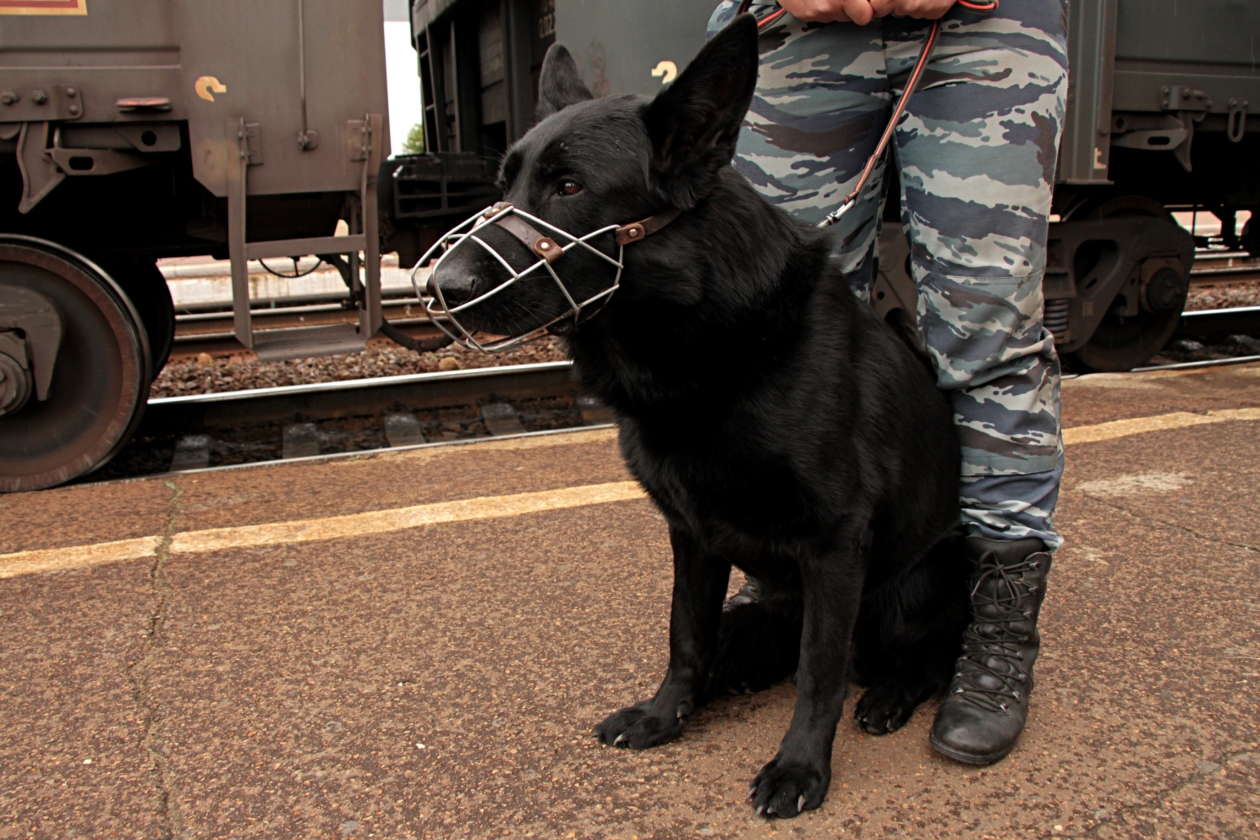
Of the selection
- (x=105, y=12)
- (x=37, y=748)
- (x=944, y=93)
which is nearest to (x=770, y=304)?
(x=944, y=93)

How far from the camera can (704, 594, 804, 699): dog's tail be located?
6.49ft

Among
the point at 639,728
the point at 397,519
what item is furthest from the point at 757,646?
the point at 397,519

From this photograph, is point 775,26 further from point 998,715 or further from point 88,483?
point 88,483

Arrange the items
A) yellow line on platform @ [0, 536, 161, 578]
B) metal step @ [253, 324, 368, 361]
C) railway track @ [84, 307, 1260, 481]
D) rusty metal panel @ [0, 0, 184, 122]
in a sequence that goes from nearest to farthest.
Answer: yellow line on platform @ [0, 536, 161, 578] < rusty metal panel @ [0, 0, 184, 122] < metal step @ [253, 324, 368, 361] < railway track @ [84, 307, 1260, 481]

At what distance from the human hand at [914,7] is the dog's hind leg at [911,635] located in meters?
1.06

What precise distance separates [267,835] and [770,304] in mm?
1239

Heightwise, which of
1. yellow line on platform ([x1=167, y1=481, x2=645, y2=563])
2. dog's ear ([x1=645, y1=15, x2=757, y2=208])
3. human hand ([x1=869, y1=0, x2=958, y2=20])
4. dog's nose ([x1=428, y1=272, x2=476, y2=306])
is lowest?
yellow line on platform ([x1=167, y1=481, x2=645, y2=563])

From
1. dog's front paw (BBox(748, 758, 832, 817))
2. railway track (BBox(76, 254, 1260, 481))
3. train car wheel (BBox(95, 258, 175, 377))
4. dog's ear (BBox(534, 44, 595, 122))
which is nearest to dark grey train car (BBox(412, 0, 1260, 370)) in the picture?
railway track (BBox(76, 254, 1260, 481))

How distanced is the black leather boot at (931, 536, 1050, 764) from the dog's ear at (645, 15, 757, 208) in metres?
0.98

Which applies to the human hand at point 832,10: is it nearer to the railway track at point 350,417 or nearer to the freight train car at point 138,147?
the freight train car at point 138,147

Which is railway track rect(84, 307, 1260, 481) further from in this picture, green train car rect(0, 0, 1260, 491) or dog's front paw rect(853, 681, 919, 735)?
dog's front paw rect(853, 681, 919, 735)

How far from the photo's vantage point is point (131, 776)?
5.71ft

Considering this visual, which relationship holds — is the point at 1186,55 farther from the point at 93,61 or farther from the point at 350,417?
the point at 93,61

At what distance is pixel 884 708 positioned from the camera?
1.87 m
